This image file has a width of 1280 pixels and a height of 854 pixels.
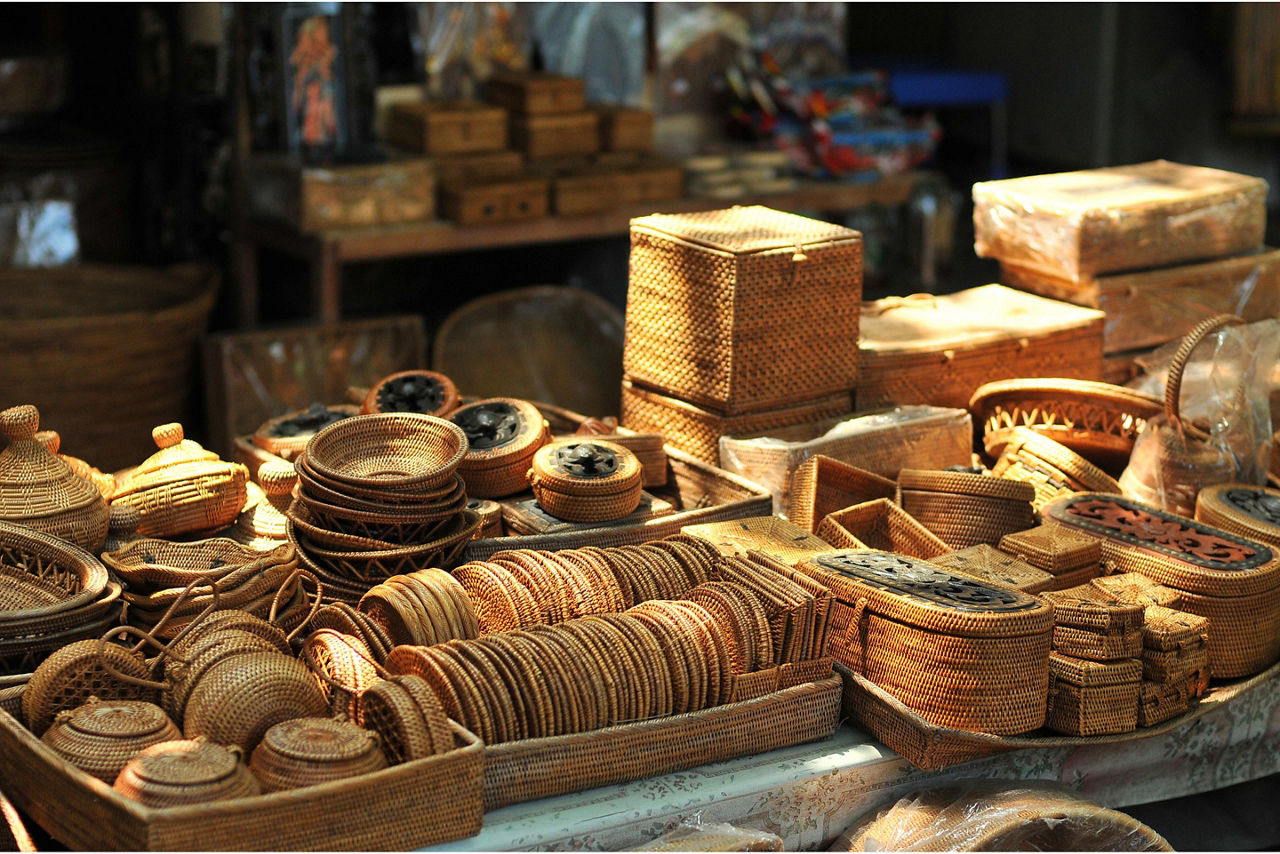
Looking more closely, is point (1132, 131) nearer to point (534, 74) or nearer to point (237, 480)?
point (534, 74)

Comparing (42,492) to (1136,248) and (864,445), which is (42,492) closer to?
(864,445)

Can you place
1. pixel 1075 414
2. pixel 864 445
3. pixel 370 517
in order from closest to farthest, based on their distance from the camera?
1. pixel 370 517
2. pixel 864 445
3. pixel 1075 414

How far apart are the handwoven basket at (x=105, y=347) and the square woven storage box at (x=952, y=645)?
2.99 meters

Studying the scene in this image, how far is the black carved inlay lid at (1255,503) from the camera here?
2.99 m

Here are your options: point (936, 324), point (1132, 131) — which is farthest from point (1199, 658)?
point (1132, 131)

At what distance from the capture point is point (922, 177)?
20.4ft

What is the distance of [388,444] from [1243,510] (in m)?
1.75

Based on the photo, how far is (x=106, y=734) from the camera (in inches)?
79.0

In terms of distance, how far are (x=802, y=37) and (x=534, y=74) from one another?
1595mm

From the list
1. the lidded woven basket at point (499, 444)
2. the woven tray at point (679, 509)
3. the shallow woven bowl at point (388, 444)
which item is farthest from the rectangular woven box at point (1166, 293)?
the shallow woven bowl at point (388, 444)

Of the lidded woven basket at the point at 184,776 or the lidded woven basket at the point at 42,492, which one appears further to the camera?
the lidded woven basket at the point at 42,492

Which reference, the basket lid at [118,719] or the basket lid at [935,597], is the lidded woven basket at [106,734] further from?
the basket lid at [935,597]

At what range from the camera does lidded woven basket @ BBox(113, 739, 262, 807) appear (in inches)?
74.0

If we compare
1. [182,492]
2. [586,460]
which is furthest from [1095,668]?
[182,492]
